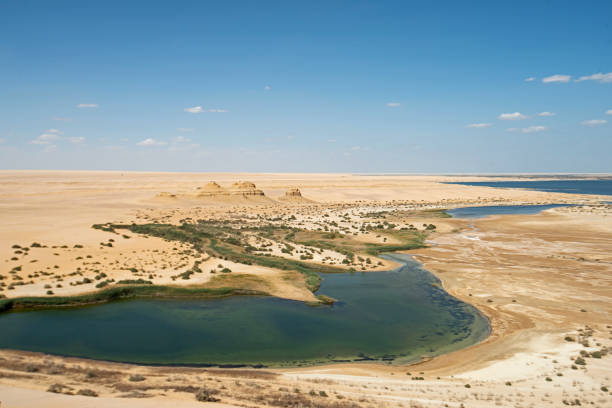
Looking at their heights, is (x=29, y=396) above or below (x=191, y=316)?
above

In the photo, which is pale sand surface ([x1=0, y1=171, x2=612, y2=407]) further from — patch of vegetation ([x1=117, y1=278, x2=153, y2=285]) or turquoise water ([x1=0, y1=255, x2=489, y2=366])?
turquoise water ([x1=0, y1=255, x2=489, y2=366])

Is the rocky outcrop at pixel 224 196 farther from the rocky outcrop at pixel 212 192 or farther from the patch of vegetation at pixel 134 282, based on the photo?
the patch of vegetation at pixel 134 282

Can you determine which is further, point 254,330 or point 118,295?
point 118,295

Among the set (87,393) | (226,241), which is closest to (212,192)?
(226,241)

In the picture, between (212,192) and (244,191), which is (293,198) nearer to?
(244,191)

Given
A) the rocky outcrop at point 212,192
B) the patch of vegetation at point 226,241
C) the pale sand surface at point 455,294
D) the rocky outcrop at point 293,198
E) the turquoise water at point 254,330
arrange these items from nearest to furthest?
1. the pale sand surface at point 455,294
2. the turquoise water at point 254,330
3. the patch of vegetation at point 226,241
4. the rocky outcrop at point 212,192
5. the rocky outcrop at point 293,198

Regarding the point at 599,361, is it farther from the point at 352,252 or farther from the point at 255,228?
the point at 255,228

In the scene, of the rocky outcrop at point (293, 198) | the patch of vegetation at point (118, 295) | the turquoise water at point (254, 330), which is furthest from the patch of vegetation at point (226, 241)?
the rocky outcrop at point (293, 198)

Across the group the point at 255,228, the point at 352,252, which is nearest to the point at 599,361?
the point at 352,252
